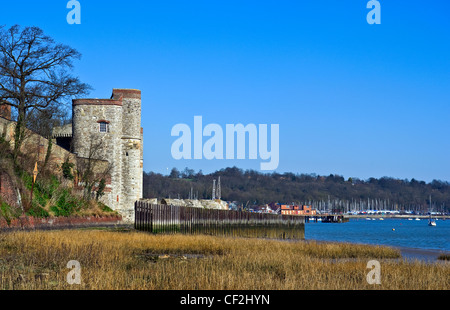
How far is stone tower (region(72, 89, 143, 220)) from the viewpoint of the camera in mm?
54281

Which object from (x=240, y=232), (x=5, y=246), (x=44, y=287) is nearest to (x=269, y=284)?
(x=44, y=287)

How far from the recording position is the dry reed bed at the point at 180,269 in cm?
1552

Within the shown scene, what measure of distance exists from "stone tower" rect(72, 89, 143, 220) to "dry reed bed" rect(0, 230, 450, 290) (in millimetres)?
28117

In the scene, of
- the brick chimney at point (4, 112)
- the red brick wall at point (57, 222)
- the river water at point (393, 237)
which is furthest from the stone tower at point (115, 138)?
the river water at point (393, 237)

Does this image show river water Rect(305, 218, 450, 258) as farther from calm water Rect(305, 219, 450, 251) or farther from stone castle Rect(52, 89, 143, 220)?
stone castle Rect(52, 89, 143, 220)

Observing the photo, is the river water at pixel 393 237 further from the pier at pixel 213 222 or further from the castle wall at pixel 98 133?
the castle wall at pixel 98 133

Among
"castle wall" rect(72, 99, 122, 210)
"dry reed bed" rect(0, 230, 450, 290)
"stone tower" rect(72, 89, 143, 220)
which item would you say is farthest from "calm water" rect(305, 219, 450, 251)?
"dry reed bed" rect(0, 230, 450, 290)

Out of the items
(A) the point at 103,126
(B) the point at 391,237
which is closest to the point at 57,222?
(A) the point at 103,126

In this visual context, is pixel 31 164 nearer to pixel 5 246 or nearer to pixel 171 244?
pixel 171 244

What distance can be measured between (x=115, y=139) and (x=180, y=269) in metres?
37.3

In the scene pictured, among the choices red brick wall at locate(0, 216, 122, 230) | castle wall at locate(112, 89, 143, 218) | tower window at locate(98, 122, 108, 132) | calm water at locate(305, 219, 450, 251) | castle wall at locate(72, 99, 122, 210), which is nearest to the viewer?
red brick wall at locate(0, 216, 122, 230)

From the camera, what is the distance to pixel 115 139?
2154 inches

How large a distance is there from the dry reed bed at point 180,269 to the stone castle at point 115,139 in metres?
28.1
